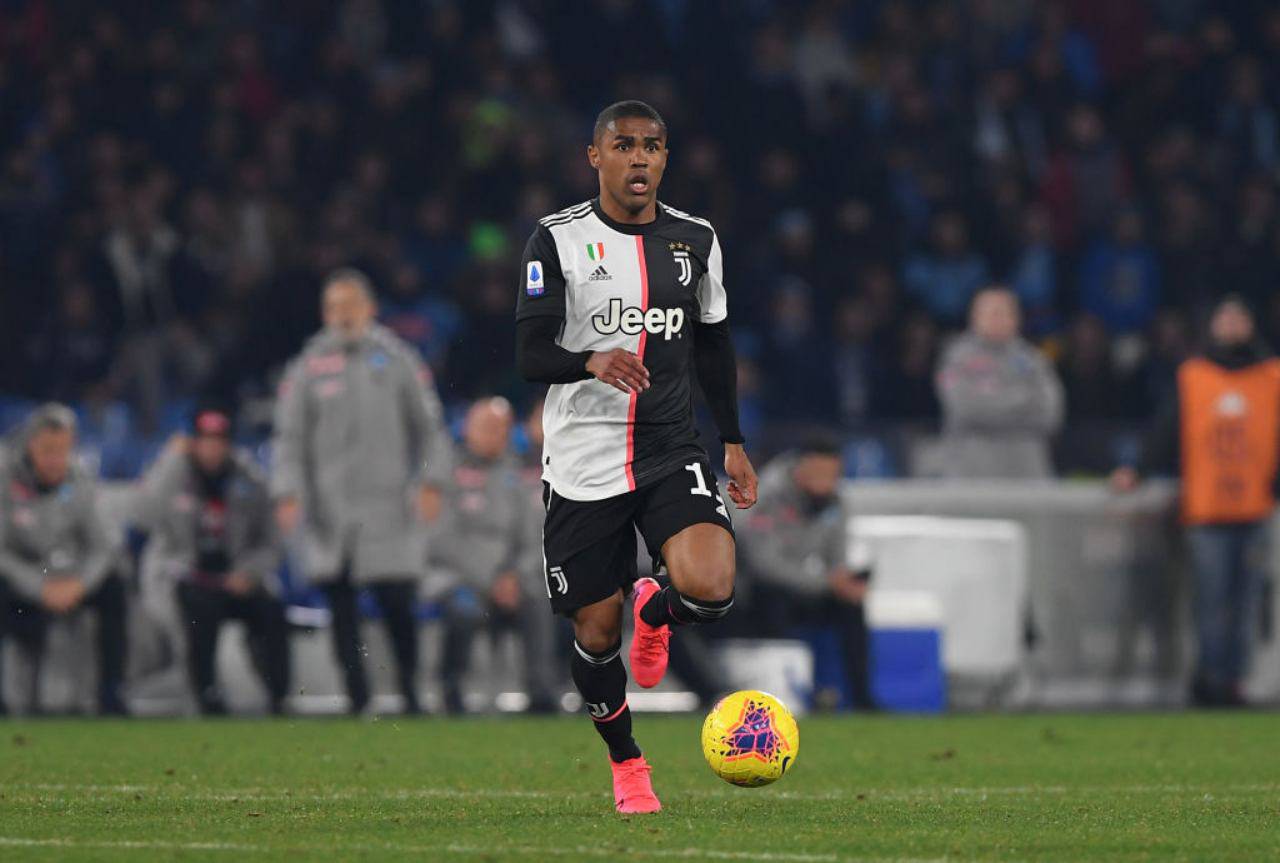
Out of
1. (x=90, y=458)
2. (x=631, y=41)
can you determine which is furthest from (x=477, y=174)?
(x=90, y=458)

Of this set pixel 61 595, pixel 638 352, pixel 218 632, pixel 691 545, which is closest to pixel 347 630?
pixel 218 632

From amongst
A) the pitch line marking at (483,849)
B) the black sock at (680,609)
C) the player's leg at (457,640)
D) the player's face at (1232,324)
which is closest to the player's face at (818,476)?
the player's leg at (457,640)

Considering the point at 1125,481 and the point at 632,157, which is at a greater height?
the point at 632,157

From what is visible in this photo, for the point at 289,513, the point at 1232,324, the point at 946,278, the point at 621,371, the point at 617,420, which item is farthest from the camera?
the point at 946,278

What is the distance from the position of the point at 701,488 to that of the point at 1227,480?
7831 millimetres

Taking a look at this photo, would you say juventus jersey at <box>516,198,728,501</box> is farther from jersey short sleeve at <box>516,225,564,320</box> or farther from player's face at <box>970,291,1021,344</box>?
player's face at <box>970,291,1021,344</box>

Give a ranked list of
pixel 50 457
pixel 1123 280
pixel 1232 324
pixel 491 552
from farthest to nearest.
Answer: pixel 1123 280 → pixel 1232 324 → pixel 491 552 → pixel 50 457

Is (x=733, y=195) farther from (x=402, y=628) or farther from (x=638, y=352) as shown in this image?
(x=638, y=352)

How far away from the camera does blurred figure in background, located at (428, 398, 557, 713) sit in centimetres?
1366

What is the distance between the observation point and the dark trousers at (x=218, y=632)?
1305 cm

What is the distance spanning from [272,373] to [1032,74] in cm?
800

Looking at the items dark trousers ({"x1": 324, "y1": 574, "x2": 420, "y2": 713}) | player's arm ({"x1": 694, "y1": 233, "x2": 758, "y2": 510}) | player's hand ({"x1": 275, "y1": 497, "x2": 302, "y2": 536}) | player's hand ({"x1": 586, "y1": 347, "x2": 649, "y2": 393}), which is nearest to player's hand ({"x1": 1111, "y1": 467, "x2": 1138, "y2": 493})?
dark trousers ({"x1": 324, "y1": 574, "x2": 420, "y2": 713})

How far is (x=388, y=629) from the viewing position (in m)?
13.0

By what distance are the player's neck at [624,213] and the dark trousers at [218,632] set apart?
21.0ft
